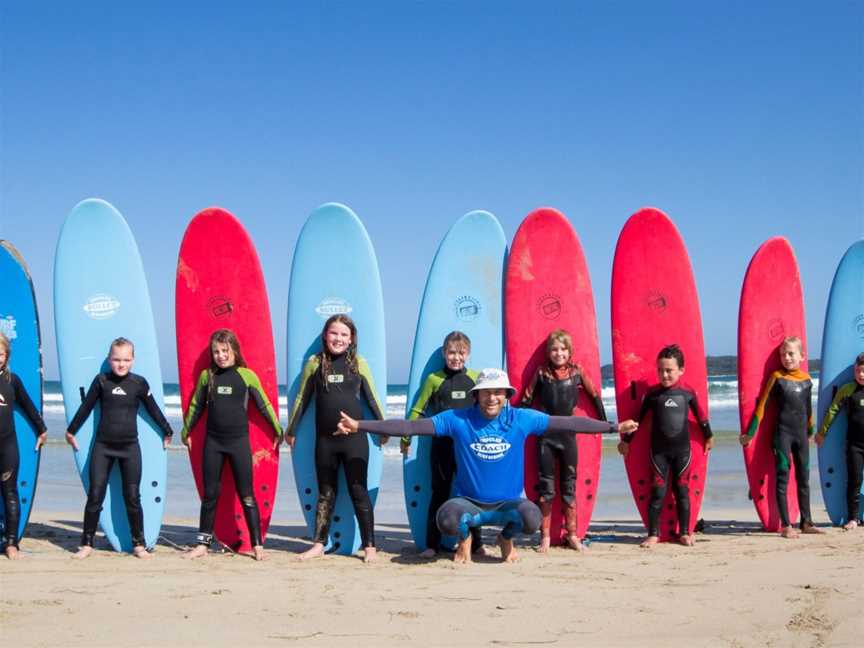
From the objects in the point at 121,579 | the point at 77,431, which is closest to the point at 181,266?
the point at 77,431

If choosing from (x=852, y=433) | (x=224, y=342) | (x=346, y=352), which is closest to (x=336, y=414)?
(x=346, y=352)

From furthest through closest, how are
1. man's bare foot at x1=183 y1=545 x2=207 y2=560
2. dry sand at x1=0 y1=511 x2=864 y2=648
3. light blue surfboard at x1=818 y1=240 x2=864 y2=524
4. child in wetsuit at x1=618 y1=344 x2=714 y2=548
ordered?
light blue surfboard at x1=818 y1=240 x2=864 y2=524 → child in wetsuit at x1=618 y1=344 x2=714 y2=548 → man's bare foot at x1=183 y1=545 x2=207 y2=560 → dry sand at x1=0 y1=511 x2=864 y2=648

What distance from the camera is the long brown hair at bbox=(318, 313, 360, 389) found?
176 inches

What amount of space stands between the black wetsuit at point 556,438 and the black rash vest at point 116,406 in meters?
2.09

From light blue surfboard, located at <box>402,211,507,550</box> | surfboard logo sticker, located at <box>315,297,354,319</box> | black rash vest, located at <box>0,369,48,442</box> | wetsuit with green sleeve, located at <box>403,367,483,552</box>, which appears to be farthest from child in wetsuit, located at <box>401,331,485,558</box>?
black rash vest, located at <box>0,369,48,442</box>

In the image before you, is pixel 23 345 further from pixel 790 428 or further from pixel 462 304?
pixel 790 428

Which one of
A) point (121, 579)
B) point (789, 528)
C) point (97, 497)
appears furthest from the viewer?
point (789, 528)

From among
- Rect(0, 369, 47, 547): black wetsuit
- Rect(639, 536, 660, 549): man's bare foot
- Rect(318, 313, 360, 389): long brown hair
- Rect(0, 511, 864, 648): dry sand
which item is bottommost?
Rect(639, 536, 660, 549): man's bare foot

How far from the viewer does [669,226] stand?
5.17m

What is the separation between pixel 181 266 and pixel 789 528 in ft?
12.8

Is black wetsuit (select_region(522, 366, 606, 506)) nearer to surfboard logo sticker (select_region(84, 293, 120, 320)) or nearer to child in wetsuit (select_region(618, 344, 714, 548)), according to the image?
child in wetsuit (select_region(618, 344, 714, 548))

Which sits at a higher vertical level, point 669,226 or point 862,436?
point 669,226

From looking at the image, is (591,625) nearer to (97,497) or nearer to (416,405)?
(416,405)

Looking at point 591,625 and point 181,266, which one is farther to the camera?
point 181,266
